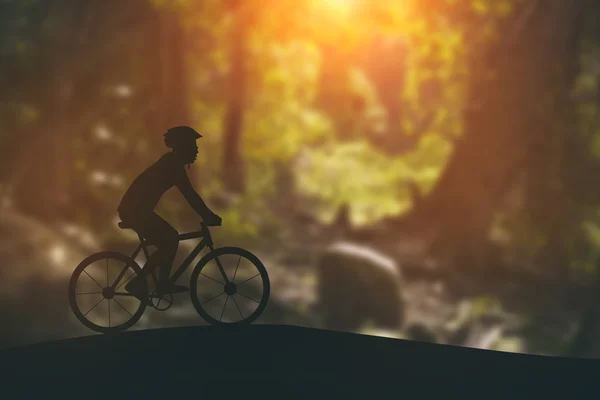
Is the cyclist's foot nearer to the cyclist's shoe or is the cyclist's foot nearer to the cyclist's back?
the cyclist's shoe

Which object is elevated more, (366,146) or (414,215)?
(366,146)

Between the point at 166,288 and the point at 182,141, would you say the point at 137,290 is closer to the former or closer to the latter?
the point at 166,288

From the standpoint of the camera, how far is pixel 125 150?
1173 cm

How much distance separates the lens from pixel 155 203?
4.38m

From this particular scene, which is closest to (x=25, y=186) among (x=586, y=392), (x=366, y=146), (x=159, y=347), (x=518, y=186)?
(x=366, y=146)

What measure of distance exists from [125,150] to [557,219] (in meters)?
7.19

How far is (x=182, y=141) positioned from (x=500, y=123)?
7.85 meters

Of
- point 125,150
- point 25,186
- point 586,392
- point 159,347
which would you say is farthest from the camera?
point 125,150

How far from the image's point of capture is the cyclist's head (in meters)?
4.38

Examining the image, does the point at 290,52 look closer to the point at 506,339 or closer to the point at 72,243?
the point at 72,243

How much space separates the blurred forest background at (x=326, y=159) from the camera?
35.6 ft

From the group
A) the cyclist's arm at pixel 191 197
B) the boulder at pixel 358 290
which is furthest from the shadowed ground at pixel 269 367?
the boulder at pixel 358 290

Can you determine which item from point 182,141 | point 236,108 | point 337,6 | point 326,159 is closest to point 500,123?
point 326,159

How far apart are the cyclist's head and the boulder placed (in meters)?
7.40
